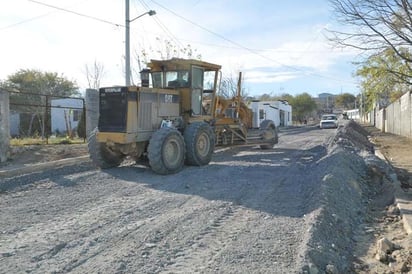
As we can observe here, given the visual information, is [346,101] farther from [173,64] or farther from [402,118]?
[173,64]

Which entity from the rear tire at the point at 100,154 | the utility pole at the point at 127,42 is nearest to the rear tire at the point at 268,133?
the utility pole at the point at 127,42

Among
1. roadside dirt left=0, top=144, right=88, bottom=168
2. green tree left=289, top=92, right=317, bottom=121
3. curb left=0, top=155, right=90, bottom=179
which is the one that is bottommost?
curb left=0, top=155, right=90, bottom=179

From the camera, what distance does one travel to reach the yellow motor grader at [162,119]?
10820 mm

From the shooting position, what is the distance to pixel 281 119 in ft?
220

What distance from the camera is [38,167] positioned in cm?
1155

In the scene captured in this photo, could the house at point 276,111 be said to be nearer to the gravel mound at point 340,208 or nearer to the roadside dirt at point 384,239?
the gravel mound at point 340,208

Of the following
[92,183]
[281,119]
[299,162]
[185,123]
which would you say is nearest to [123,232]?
[92,183]

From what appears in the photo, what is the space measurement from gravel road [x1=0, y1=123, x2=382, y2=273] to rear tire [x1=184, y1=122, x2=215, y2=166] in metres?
0.88

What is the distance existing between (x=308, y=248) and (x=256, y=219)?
162 centimetres

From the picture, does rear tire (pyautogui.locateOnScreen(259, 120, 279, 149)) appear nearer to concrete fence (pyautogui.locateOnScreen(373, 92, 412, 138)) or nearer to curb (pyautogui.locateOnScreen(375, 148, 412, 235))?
curb (pyautogui.locateOnScreen(375, 148, 412, 235))

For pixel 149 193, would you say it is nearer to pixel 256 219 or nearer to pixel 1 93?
pixel 256 219

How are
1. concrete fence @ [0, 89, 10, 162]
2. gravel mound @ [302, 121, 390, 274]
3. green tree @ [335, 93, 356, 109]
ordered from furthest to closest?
green tree @ [335, 93, 356, 109]
concrete fence @ [0, 89, 10, 162]
gravel mound @ [302, 121, 390, 274]

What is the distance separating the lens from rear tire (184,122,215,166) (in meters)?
11.9

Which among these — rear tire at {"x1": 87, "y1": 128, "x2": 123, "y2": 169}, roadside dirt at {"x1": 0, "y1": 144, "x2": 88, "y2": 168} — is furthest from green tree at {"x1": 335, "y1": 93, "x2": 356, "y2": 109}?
rear tire at {"x1": 87, "y1": 128, "x2": 123, "y2": 169}
